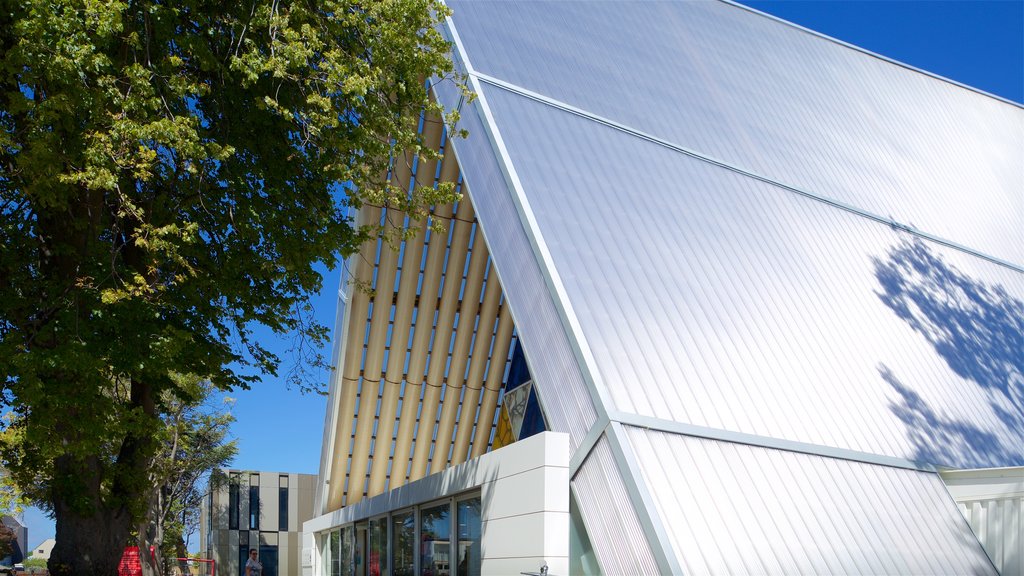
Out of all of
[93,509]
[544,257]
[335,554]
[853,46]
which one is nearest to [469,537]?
[544,257]

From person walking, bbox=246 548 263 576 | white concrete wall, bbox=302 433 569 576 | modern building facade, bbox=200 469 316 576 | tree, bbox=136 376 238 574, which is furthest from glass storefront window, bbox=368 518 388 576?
modern building facade, bbox=200 469 316 576

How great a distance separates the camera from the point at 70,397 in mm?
8570

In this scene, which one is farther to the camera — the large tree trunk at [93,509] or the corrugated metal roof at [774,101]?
the corrugated metal roof at [774,101]

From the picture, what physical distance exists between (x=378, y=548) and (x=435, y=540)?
354cm

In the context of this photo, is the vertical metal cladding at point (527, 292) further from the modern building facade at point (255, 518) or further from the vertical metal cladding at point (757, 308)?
the modern building facade at point (255, 518)

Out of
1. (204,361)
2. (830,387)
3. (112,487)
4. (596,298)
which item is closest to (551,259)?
(596,298)

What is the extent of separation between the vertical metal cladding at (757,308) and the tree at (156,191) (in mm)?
2301

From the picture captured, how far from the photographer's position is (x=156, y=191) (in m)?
10.5

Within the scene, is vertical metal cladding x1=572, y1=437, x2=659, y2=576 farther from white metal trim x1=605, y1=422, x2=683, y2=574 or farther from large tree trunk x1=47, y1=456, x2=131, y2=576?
large tree trunk x1=47, y1=456, x2=131, y2=576

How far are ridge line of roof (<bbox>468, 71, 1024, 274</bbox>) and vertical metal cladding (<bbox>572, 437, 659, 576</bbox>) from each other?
6.72 meters

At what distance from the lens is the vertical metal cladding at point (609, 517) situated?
7348mm

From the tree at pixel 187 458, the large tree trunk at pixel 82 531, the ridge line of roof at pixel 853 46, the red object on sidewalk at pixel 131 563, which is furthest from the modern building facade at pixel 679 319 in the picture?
the tree at pixel 187 458

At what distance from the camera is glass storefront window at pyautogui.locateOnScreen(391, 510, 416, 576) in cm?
1341

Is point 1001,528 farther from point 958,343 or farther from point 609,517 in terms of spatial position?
point 609,517
